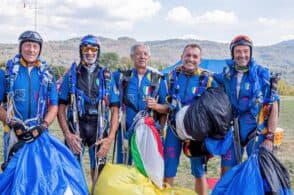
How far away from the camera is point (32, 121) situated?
12.6 ft

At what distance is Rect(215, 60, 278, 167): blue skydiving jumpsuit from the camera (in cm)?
401

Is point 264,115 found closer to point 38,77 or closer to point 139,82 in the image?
point 139,82

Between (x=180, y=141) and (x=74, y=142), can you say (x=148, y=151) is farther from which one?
(x=74, y=142)

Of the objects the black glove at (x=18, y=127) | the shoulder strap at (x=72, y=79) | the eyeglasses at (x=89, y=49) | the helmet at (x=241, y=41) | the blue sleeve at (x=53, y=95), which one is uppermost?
the helmet at (x=241, y=41)

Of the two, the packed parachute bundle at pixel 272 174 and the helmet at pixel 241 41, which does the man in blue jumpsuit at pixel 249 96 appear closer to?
the helmet at pixel 241 41

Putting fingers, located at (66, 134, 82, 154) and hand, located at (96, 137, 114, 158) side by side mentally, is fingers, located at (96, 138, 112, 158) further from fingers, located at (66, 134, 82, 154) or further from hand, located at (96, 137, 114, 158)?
fingers, located at (66, 134, 82, 154)

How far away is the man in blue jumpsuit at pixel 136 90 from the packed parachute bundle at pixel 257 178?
2.94ft

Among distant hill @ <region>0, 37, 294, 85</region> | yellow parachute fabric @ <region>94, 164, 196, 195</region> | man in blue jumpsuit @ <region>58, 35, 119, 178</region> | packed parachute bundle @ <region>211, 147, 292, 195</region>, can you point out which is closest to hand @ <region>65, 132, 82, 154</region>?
man in blue jumpsuit @ <region>58, 35, 119, 178</region>

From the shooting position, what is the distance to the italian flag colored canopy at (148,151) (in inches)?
163

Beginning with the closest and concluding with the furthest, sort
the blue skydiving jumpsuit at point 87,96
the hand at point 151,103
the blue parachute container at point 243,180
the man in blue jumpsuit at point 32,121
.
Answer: the man in blue jumpsuit at point 32,121 → the blue parachute container at point 243,180 → the blue skydiving jumpsuit at point 87,96 → the hand at point 151,103

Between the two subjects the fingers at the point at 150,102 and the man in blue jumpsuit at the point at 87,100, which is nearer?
the man in blue jumpsuit at the point at 87,100

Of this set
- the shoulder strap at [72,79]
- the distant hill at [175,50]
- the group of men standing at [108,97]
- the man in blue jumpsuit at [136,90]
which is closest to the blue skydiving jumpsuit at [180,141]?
the group of men standing at [108,97]

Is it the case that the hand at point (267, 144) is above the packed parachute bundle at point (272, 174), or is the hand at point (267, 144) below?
above

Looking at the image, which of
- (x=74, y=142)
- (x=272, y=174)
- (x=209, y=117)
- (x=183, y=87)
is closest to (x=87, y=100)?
(x=74, y=142)
